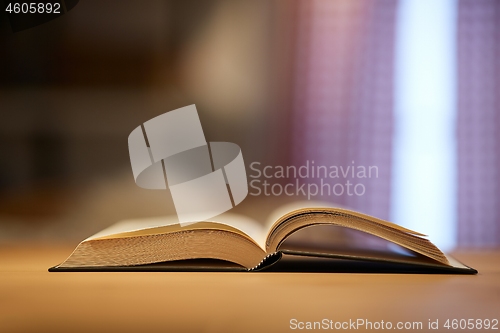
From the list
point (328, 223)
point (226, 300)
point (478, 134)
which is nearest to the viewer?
point (226, 300)

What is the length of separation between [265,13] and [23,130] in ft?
2.40

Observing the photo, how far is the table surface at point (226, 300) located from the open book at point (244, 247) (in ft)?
0.08

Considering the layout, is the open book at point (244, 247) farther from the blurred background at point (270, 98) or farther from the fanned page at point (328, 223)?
the blurred background at point (270, 98)

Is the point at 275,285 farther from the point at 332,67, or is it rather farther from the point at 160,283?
the point at 332,67

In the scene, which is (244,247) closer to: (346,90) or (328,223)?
(328,223)

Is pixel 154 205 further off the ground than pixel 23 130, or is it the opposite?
pixel 23 130

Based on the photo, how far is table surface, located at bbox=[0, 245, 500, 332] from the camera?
23.9 inches

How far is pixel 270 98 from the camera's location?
1472 mm

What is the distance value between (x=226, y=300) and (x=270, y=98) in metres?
0.85

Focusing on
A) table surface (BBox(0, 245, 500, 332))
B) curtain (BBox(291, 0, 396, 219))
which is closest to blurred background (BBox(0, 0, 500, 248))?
curtain (BBox(291, 0, 396, 219))

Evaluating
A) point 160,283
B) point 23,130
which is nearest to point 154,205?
point 23,130

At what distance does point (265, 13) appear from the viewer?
146 cm

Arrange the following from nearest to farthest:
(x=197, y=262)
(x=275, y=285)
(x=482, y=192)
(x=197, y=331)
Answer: (x=197, y=331) < (x=275, y=285) < (x=197, y=262) < (x=482, y=192)

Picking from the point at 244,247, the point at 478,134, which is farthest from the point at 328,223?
the point at 478,134
